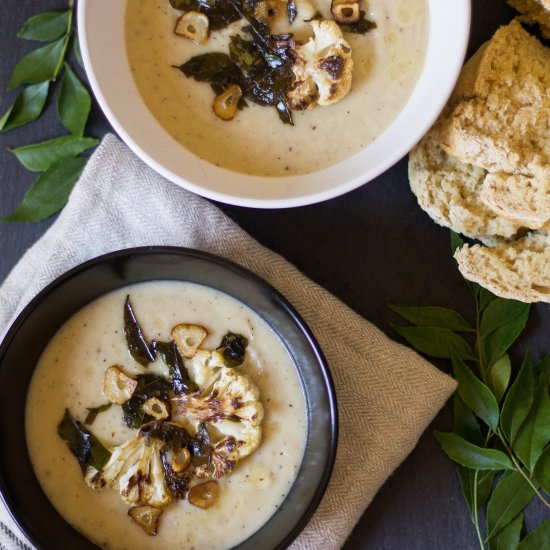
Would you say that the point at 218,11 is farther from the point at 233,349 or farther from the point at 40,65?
the point at 233,349

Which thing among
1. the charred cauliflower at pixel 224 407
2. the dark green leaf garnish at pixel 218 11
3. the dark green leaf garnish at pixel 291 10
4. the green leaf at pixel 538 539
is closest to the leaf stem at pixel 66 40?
the dark green leaf garnish at pixel 218 11

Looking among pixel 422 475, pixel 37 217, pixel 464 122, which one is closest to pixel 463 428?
pixel 422 475

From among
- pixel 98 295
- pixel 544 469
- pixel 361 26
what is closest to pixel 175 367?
pixel 98 295

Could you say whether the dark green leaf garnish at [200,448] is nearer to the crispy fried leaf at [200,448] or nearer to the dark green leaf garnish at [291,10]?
the crispy fried leaf at [200,448]

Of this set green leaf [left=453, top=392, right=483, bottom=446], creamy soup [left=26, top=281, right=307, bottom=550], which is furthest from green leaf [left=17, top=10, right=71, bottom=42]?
green leaf [left=453, top=392, right=483, bottom=446]

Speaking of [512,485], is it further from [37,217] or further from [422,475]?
[37,217]

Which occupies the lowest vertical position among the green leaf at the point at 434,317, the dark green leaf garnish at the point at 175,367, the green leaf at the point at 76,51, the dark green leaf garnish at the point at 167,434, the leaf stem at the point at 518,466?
the dark green leaf garnish at the point at 167,434

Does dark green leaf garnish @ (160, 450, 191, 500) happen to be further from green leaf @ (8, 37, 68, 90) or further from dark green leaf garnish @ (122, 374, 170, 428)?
green leaf @ (8, 37, 68, 90)
